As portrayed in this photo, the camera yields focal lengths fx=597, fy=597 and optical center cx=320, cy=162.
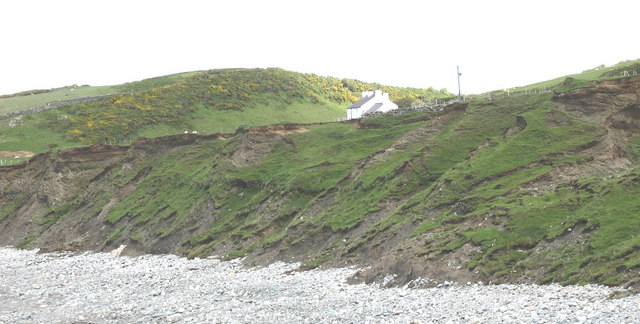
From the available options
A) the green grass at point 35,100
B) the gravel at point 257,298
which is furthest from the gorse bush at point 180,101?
the gravel at point 257,298

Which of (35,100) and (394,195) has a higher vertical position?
(35,100)

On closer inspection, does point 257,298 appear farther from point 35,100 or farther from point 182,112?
point 35,100

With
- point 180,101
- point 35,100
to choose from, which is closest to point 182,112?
point 180,101

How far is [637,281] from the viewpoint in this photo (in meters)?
24.6

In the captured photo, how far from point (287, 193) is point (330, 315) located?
3325cm

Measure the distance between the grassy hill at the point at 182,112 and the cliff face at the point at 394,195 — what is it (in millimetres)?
37088

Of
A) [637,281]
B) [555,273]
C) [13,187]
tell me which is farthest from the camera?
[13,187]

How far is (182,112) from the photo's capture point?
15700 centimetres

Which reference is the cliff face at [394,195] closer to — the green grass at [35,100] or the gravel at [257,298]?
the gravel at [257,298]

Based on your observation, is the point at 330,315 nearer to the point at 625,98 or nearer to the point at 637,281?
the point at 637,281

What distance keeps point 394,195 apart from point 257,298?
→ 1937 cm

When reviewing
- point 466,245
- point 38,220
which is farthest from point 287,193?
point 38,220

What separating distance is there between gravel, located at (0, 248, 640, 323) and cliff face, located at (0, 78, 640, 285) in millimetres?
2450

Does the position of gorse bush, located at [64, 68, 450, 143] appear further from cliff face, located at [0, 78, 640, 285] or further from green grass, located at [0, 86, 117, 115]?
cliff face, located at [0, 78, 640, 285]
